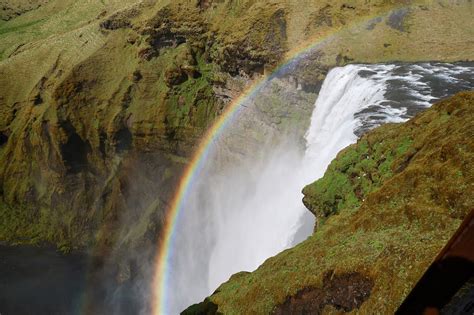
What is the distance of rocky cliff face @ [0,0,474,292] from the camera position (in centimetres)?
4166

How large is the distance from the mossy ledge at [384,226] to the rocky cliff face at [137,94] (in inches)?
977

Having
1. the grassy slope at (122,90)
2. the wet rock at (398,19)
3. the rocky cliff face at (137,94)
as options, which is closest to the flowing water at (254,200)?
the rocky cliff face at (137,94)

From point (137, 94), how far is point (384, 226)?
53.1 meters

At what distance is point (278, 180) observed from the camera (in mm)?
39594

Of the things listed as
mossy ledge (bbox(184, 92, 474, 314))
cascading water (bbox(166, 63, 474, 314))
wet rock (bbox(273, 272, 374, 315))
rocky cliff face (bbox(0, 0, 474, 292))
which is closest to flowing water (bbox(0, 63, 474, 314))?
cascading water (bbox(166, 63, 474, 314))

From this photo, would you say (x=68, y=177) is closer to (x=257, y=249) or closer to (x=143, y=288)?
(x=143, y=288)

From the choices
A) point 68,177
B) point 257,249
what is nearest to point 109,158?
point 68,177

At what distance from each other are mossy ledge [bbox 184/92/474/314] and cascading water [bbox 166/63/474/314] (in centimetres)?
956

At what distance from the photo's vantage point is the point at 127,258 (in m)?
54.1

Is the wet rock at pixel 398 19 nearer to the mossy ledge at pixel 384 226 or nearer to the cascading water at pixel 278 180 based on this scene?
the cascading water at pixel 278 180

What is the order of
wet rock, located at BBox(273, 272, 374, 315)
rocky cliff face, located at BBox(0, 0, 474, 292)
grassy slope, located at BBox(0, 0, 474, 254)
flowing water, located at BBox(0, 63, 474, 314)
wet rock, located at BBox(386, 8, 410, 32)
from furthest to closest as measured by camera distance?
1. grassy slope, located at BBox(0, 0, 474, 254)
2. rocky cliff face, located at BBox(0, 0, 474, 292)
3. wet rock, located at BBox(386, 8, 410, 32)
4. flowing water, located at BBox(0, 63, 474, 314)
5. wet rock, located at BBox(273, 272, 374, 315)

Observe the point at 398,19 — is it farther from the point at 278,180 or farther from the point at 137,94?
the point at 137,94

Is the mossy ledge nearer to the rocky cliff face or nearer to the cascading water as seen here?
the cascading water

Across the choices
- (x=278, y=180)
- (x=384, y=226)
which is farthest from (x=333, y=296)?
(x=278, y=180)
